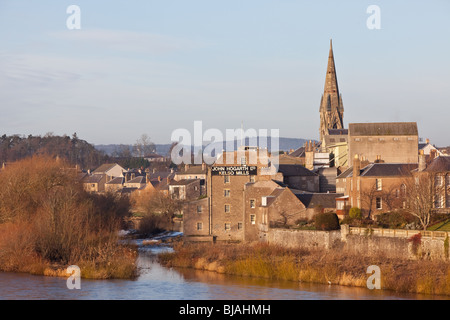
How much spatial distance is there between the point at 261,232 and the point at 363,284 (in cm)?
1858

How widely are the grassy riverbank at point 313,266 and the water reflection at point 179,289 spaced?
3.11ft

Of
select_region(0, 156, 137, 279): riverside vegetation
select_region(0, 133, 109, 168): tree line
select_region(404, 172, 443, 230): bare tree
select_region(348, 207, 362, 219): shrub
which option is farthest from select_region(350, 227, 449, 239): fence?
select_region(0, 133, 109, 168): tree line

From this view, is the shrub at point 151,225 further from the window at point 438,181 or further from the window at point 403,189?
the window at point 438,181

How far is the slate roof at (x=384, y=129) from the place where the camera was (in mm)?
71812

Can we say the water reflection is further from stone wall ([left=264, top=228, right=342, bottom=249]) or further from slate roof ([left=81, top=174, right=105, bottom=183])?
slate roof ([left=81, top=174, right=105, bottom=183])

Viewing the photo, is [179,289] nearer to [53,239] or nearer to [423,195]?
[53,239]

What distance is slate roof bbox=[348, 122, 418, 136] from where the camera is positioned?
71.8 metres

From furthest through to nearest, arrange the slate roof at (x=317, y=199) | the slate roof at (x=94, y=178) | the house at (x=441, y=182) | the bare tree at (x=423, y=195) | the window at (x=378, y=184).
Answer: the slate roof at (x=94, y=178) → the slate roof at (x=317, y=199) → the window at (x=378, y=184) → the house at (x=441, y=182) → the bare tree at (x=423, y=195)

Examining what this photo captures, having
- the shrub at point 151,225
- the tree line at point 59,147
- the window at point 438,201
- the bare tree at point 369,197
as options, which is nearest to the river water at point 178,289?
the window at point 438,201

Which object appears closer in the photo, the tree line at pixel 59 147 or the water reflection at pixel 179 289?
the water reflection at pixel 179 289

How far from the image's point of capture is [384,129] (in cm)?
7212

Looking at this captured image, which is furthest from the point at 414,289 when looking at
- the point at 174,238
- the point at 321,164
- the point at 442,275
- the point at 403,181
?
the point at 321,164
